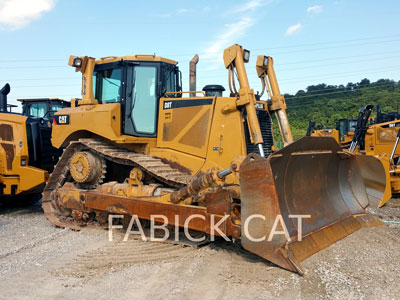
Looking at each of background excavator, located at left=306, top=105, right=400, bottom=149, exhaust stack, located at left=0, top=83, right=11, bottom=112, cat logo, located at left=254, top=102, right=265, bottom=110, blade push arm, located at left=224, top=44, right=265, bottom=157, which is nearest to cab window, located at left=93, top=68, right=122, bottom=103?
blade push arm, located at left=224, top=44, right=265, bottom=157

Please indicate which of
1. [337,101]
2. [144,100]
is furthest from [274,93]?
[337,101]

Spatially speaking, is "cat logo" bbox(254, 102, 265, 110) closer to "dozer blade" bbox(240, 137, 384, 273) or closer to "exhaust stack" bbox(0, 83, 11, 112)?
"dozer blade" bbox(240, 137, 384, 273)

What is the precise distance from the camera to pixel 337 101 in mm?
42469

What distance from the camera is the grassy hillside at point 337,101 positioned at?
1494 inches

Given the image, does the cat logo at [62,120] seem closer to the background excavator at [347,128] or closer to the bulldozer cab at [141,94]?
the bulldozer cab at [141,94]

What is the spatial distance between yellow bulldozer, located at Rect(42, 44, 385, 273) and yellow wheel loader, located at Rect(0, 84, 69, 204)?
1139 millimetres

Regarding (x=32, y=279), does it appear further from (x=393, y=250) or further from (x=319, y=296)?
(x=393, y=250)

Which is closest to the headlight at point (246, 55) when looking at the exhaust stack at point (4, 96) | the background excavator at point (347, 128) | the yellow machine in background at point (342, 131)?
the exhaust stack at point (4, 96)

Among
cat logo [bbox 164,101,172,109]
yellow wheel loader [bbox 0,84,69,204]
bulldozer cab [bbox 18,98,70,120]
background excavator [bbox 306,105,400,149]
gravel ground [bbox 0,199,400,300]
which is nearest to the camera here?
gravel ground [bbox 0,199,400,300]

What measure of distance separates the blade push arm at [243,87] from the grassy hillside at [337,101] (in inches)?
1120

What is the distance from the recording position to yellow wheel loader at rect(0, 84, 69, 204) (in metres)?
7.29

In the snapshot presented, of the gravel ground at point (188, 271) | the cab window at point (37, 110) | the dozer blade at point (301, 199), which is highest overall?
the cab window at point (37, 110)

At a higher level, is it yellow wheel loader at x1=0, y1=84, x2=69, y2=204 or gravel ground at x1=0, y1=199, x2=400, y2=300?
yellow wheel loader at x1=0, y1=84, x2=69, y2=204

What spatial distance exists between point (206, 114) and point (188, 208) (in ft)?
4.95
